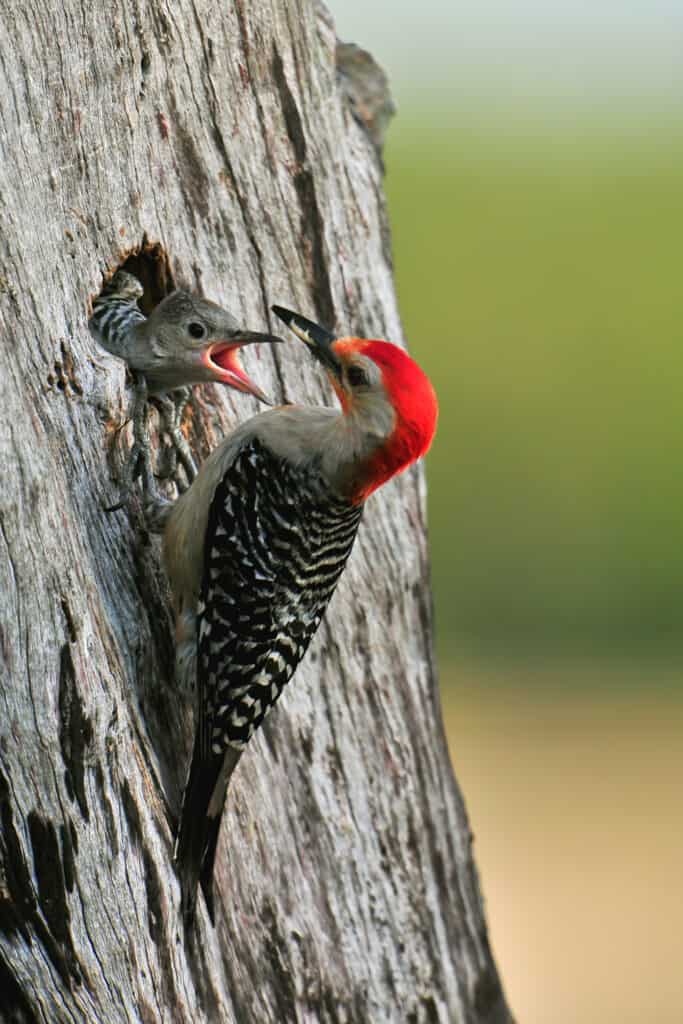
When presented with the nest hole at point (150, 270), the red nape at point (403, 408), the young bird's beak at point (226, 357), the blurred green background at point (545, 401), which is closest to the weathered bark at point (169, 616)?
the nest hole at point (150, 270)

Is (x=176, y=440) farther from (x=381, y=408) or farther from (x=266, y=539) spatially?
(x=381, y=408)

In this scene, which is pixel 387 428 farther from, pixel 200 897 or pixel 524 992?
pixel 524 992

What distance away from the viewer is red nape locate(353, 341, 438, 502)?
3295 millimetres

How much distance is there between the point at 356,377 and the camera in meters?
3.46

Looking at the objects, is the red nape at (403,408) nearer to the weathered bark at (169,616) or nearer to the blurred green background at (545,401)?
the weathered bark at (169,616)

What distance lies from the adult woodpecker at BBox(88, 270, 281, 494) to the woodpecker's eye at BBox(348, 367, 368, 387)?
0.28 m

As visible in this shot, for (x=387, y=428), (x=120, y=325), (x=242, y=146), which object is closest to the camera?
(x=387, y=428)

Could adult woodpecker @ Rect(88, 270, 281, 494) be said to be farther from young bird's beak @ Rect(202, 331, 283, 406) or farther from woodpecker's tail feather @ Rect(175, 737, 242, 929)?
woodpecker's tail feather @ Rect(175, 737, 242, 929)

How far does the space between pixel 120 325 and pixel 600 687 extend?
26.9 feet

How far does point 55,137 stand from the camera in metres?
3.39

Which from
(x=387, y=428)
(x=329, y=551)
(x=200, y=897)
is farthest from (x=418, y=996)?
(x=387, y=428)

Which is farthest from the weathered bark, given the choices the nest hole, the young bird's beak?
the young bird's beak

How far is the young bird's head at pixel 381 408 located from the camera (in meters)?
3.31

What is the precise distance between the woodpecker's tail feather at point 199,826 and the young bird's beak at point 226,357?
958mm
